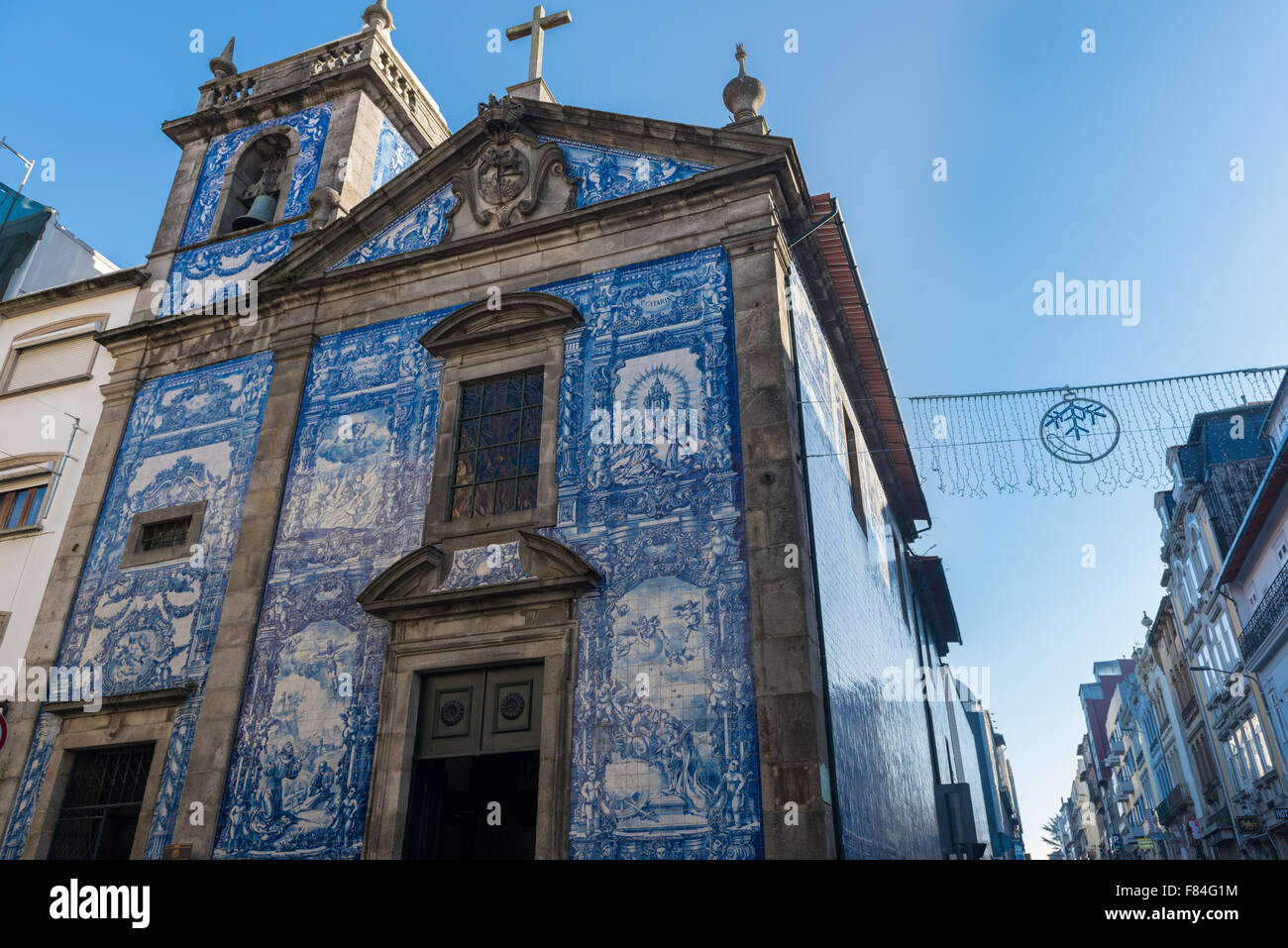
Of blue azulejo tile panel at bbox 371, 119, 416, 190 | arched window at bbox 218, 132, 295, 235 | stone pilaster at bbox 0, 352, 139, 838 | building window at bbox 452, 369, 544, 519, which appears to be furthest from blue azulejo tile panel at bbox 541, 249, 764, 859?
stone pilaster at bbox 0, 352, 139, 838

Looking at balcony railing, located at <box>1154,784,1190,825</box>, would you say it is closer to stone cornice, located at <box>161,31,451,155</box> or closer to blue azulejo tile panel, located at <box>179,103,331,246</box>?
stone cornice, located at <box>161,31,451,155</box>

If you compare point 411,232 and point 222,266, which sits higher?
point 222,266

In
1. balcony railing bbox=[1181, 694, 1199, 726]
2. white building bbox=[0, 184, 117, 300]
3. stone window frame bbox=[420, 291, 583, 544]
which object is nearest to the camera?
stone window frame bbox=[420, 291, 583, 544]

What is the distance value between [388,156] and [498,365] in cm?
606

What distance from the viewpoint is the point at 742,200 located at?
9.72m

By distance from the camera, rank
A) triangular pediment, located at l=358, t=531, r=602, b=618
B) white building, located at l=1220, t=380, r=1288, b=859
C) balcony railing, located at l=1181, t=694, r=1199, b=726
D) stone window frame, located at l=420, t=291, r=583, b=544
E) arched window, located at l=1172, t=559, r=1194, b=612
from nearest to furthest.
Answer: triangular pediment, located at l=358, t=531, r=602, b=618 → stone window frame, located at l=420, t=291, r=583, b=544 → white building, located at l=1220, t=380, r=1288, b=859 → arched window, located at l=1172, t=559, r=1194, b=612 → balcony railing, located at l=1181, t=694, r=1199, b=726

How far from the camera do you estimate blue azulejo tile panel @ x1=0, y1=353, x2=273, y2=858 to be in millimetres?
9586

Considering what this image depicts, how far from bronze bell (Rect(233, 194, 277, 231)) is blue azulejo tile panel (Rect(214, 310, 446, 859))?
3.13 m

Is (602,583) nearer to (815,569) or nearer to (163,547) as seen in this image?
(815,569)

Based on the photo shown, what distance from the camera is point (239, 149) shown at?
556 inches

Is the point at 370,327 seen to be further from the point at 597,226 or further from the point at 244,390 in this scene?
the point at 597,226

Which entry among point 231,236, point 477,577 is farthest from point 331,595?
point 231,236

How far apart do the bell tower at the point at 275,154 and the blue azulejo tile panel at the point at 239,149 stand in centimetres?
2

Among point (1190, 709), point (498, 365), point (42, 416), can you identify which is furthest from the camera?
point (1190, 709)
